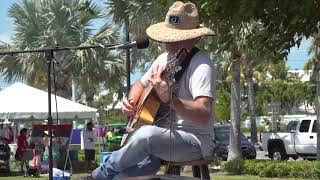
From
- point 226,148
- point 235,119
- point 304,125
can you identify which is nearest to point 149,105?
point 235,119

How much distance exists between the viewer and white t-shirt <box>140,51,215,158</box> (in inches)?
155

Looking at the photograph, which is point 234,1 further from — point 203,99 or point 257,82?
point 257,82

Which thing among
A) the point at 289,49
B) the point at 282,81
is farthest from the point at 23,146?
the point at 282,81

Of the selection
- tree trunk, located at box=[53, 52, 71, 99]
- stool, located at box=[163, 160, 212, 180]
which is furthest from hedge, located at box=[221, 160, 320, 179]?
stool, located at box=[163, 160, 212, 180]

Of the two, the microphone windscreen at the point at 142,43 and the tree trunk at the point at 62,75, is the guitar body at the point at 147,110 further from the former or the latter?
the tree trunk at the point at 62,75

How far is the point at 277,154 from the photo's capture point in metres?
26.5

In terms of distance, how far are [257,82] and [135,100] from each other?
69.8 metres

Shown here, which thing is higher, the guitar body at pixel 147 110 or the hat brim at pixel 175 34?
the hat brim at pixel 175 34

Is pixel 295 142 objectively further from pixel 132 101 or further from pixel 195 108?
pixel 195 108

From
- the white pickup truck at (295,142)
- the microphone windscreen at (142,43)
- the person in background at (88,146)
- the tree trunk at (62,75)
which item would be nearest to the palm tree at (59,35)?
the tree trunk at (62,75)

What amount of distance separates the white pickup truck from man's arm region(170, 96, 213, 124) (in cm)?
2189

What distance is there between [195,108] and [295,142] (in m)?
22.7

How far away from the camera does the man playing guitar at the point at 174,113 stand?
383 cm

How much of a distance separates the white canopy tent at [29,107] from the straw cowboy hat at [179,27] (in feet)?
54.5
